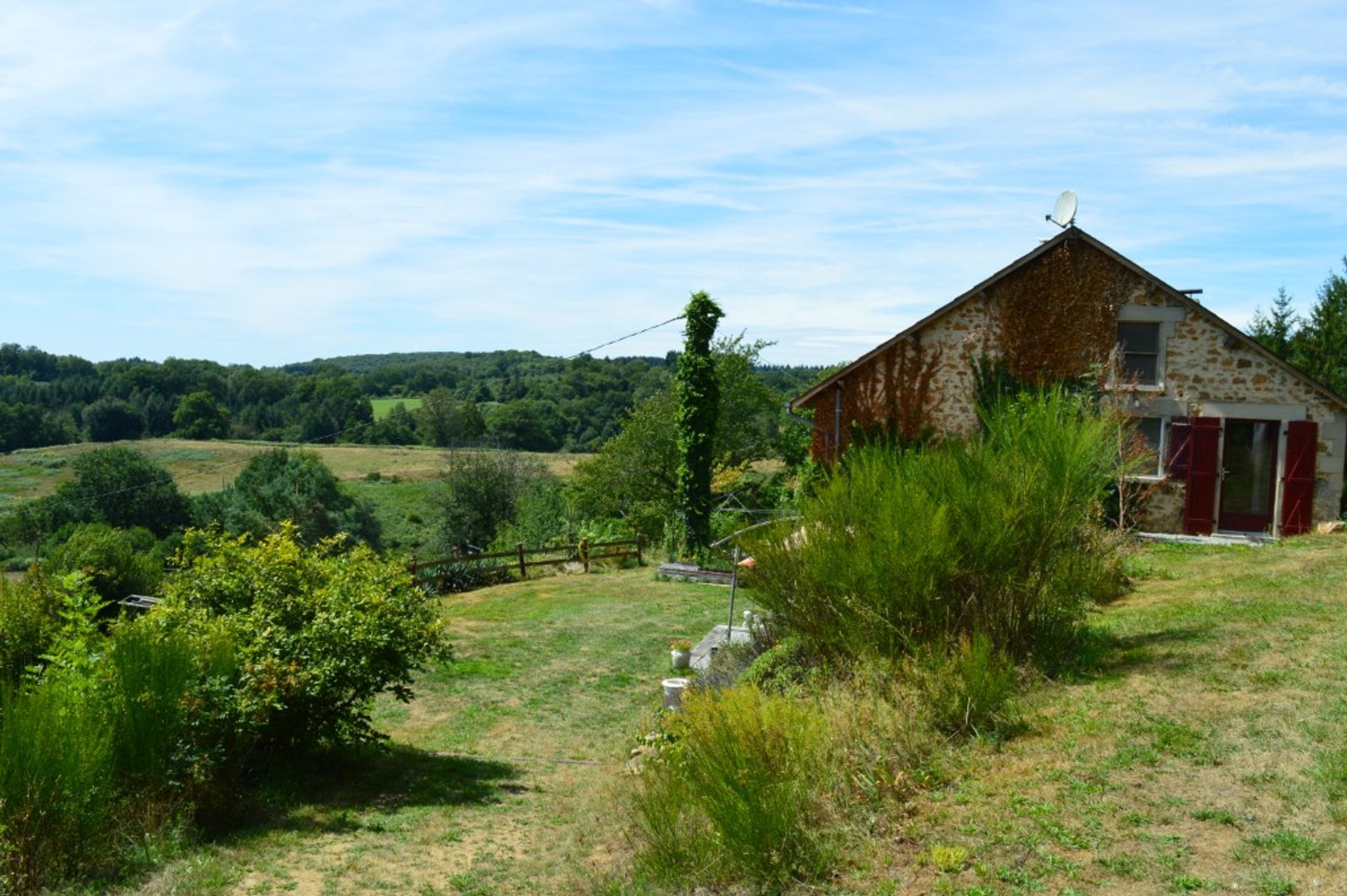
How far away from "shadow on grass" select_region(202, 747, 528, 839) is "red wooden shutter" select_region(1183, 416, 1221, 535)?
14477 millimetres

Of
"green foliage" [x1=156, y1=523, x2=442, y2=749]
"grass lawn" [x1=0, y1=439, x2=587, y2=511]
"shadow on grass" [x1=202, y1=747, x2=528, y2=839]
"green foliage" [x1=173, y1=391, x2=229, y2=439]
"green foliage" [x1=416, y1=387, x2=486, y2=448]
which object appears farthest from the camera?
"green foliage" [x1=173, y1=391, x2=229, y2=439]

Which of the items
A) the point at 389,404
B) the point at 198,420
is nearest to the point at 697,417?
the point at 198,420

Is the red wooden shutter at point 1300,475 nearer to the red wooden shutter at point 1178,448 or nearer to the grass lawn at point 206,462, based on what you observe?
the red wooden shutter at point 1178,448

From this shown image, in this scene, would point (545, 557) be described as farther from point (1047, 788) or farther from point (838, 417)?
point (1047, 788)

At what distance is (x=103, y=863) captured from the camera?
7.10m

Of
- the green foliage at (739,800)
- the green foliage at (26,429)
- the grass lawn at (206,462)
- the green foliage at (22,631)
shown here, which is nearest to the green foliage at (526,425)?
the grass lawn at (206,462)

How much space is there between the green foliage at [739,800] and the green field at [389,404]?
7208 cm

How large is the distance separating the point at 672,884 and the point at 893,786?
1.55 metres

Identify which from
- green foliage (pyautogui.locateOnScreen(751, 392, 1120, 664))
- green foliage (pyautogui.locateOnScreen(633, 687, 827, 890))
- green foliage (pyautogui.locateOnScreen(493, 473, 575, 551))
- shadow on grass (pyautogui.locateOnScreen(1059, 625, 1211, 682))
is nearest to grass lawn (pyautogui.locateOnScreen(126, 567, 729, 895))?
green foliage (pyautogui.locateOnScreen(633, 687, 827, 890))

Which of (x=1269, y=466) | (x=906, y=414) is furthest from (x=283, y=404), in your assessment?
(x=1269, y=466)

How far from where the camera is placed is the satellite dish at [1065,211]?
19188 millimetres

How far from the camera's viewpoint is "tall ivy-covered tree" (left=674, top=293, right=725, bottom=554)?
2584 cm

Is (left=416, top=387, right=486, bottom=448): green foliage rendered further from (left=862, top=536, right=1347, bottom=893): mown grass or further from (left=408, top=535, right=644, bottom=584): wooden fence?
(left=862, top=536, right=1347, bottom=893): mown grass

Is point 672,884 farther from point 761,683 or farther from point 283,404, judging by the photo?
point 283,404
